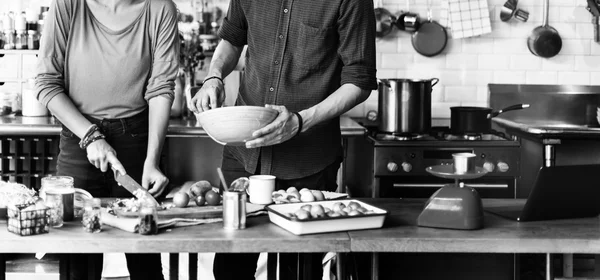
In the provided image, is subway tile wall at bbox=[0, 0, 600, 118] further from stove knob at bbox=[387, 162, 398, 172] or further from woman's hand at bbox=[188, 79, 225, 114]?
woman's hand at bbox=[188, 79, 225, 114]

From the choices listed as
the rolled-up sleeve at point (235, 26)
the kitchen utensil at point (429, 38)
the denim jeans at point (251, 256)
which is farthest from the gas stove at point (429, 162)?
the rolled-up sleeve at point (235, 26)

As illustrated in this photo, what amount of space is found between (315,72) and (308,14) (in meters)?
0.23

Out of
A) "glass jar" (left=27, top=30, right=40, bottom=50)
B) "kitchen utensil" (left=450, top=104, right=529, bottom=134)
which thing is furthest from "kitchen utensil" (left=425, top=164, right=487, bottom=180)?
"glass jar" (left=27, top=30, right=40, bottom=50)

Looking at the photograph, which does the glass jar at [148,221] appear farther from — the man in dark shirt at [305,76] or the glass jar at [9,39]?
the glass jar at [9,39]

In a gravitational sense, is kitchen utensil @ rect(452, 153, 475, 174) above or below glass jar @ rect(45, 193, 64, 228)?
above

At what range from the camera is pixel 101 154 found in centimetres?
289

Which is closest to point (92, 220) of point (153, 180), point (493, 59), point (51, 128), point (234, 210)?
point (234, 210)

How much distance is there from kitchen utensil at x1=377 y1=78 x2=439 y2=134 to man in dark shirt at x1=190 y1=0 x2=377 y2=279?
178cm

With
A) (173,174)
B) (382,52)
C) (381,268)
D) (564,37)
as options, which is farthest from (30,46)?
(564,37)

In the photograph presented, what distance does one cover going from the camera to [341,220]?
2.42 metres

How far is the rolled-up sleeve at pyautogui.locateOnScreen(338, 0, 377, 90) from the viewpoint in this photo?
3.04m

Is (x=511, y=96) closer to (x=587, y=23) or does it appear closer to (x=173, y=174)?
(x=587, y=23)

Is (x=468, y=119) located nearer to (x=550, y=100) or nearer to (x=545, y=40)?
(x=550, y=100)

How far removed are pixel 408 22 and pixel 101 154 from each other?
3072 mm
